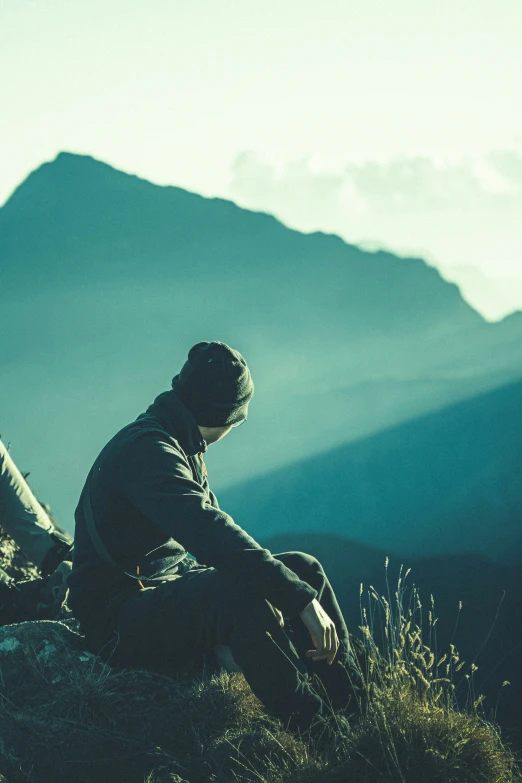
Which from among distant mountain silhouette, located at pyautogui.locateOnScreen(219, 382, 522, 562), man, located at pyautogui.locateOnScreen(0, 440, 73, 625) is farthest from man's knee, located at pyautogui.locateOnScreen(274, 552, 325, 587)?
distant mountain silhouette, located at pyautogui.locateOnScreen(219, 382, 522, 562)

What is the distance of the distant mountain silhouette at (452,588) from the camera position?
7.70 m

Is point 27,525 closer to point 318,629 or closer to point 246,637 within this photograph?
A: point 246,637

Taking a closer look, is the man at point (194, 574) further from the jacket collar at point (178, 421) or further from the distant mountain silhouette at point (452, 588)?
the distant mountain silhouette at point (452, 588)

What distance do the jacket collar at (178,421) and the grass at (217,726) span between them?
924 mm

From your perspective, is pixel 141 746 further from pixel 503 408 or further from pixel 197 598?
pixel 503 408

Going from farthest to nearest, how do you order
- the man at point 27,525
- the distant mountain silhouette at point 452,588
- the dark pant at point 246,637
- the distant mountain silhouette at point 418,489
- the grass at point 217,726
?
the distant mountain silhouette at point 418,489
the distant mountain silhouette at point 452,588
the man at point 27,525
the dark pant at point 246,637
the grass at point 217,726

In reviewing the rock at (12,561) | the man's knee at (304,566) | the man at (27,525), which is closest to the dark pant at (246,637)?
the man's knee at (304,566)

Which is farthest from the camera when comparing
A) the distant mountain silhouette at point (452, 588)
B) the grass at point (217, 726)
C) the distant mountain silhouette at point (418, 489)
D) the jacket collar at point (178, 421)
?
the distant mountain silhouette at point (418, 489)

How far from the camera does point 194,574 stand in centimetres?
307

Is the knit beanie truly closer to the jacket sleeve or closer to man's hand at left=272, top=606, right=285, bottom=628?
the jacket sleeve

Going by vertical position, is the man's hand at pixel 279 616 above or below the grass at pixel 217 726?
above

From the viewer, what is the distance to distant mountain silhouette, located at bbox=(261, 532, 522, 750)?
25.3 feet

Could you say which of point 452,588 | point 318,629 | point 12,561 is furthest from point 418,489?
point 318,629

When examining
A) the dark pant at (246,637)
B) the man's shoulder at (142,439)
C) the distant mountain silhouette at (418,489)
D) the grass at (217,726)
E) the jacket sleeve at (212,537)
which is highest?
the man's shoulder at (142,439)
